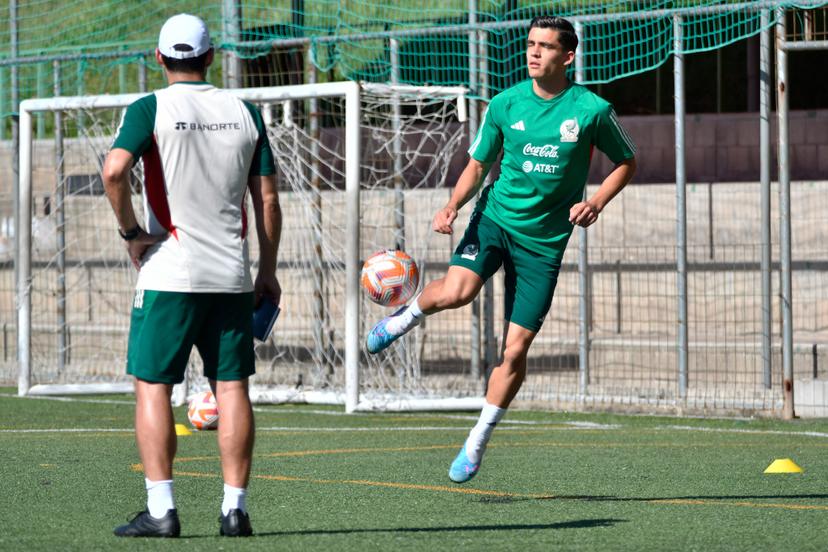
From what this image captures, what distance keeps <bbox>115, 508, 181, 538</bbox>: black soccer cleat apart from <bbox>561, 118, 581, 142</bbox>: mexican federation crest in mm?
2689

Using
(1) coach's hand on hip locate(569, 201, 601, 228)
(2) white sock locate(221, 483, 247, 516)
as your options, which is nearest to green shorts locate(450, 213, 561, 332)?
(1) coach's hand on hip locate(569, 201, 601, 228)

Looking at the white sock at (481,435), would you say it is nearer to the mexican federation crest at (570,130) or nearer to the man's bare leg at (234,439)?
the mexican federation crest at (570,130)

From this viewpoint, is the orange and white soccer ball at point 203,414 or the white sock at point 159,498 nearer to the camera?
the white sock at point 159,498

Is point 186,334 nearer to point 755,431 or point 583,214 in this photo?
point 583,214

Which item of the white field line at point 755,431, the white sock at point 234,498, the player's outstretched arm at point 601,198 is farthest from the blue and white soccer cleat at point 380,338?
the white field line at point 755,431

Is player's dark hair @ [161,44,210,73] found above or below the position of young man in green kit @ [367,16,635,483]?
above

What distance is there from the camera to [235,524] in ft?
17.5

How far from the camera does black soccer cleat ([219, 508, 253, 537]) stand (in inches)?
211

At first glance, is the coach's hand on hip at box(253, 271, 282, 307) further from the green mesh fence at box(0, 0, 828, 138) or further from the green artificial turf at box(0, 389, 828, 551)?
the green mesh fence at box(0, 0, 828, 138)

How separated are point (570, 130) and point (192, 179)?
2250 mm

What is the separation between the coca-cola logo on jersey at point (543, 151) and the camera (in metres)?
6.93

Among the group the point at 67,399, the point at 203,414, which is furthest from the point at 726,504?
the point at 67,399

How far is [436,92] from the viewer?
12055 mm

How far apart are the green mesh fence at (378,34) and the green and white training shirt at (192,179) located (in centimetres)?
643
